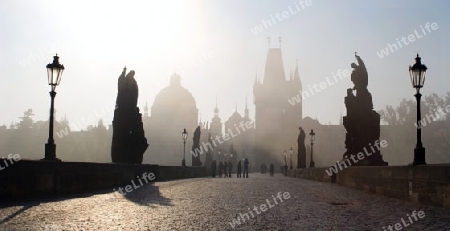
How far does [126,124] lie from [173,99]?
103 meters

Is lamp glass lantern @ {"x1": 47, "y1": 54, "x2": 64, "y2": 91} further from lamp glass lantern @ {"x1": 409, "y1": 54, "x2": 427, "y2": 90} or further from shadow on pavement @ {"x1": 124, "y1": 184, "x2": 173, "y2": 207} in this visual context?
lamp glass lantern @ {"x1": 409, "y1": 54, "x2": 427, "y2": 90}

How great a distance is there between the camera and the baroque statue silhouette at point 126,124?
21781mm

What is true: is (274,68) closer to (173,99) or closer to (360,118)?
(173,99)

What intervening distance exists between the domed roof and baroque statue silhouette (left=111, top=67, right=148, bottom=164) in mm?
101925

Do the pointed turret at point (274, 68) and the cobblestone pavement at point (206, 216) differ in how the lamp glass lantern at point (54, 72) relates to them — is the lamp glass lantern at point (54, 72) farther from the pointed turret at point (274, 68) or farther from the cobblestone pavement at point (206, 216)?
the pointed turret at point (274, 68)

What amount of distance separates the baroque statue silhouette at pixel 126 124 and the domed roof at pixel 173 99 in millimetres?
101925

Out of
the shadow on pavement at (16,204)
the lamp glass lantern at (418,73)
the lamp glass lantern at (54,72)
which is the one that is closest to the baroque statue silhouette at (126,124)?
the lamp glass lantern at (54,72)

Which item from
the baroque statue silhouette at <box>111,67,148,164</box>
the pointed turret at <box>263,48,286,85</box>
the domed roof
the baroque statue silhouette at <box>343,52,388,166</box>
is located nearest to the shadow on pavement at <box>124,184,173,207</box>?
the baroque statue silhouette at <box>111,67,148,164</box>

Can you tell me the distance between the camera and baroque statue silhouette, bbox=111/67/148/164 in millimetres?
21781

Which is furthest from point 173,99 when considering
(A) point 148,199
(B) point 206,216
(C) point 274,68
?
(B) point 206,216

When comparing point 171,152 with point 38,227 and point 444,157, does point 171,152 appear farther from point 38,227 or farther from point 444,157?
point 38,227

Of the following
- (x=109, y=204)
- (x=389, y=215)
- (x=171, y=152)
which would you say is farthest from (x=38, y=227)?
(x=171, y=152)

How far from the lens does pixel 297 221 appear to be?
24.2 feet

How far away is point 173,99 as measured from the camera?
124438 mm
